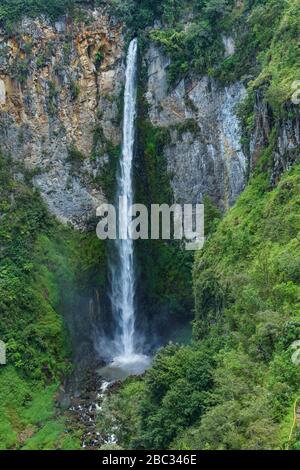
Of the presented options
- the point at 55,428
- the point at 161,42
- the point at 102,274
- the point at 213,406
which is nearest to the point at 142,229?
the point at 102,274

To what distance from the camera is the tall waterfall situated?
85.3ft

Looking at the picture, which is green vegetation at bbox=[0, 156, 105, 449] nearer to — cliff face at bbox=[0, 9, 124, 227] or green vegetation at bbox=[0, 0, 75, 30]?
cliff face at bbox=[0, 9, 124, 227]

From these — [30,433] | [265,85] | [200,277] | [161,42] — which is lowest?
[30,433]

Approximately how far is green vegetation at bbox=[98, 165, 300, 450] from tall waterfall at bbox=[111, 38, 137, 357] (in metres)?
8.05

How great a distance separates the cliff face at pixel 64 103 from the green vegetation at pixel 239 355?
32.4 feet

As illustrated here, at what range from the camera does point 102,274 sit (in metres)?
26.3

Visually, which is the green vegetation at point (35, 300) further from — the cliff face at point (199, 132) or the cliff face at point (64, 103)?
the cliff face at point (199, 132)

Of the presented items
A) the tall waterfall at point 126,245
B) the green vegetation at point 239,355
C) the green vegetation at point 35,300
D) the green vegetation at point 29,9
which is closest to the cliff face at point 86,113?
the green vegetation at point 29,9

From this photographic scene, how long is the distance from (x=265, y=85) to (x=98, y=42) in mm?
10067

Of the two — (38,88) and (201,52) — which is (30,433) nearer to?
(38,88)

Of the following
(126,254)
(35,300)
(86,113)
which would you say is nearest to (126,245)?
(126,254)

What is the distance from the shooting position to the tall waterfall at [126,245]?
25984mm

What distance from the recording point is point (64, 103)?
2605 centimetres

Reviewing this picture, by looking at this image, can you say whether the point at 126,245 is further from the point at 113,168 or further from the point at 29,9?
the point at 29,9
